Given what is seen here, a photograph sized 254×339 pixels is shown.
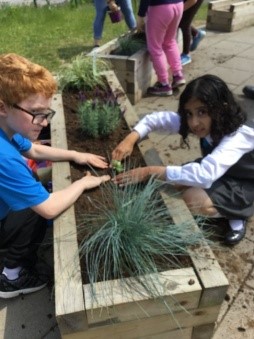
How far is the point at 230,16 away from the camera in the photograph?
23.4 ft

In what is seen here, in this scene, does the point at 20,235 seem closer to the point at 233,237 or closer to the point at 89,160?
the point at 89,160

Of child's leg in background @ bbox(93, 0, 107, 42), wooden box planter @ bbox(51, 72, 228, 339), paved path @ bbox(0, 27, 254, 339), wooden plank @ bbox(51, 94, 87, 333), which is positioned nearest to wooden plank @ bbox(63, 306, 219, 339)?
wooden box planter @ bbox(51, 72, 228, 339)

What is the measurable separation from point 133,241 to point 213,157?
767 millimetres

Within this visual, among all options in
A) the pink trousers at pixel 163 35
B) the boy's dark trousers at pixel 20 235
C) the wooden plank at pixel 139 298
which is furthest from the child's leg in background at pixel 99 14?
the wooden plank at pixel 139 298

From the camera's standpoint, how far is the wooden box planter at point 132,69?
4.27 meters

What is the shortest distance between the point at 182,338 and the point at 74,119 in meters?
1.79

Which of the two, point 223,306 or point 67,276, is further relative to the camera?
point 223,306

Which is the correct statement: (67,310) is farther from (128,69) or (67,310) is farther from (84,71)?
(128,69)

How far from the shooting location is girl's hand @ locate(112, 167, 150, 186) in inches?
84.4

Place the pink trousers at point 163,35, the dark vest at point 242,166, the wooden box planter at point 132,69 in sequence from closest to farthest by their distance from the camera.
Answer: the dark vest at point 242,166 < the pink trousers at point 163,35 < the wooden box planter at point 132,69

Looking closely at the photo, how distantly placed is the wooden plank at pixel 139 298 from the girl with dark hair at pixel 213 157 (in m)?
0.69

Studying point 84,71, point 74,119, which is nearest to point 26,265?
point 74,119

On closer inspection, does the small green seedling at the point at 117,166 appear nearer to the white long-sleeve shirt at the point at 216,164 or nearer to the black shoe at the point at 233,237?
the white long-sleeve shirt at the point at 216,164

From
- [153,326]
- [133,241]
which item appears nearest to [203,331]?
[153,326]
